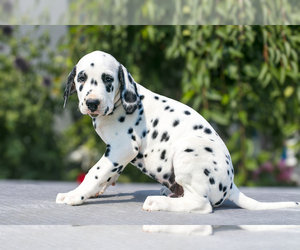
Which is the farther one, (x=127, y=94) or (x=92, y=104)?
(x=127, y=94)

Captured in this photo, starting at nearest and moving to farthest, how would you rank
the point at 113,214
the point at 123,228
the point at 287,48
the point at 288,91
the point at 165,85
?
the point at 123,228 < the point at 113,214 < the point at 287,48 < the point at 288,91 < the point at 165,85

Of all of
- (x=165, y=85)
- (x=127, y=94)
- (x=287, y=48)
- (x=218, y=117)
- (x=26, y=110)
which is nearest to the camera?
(x=127, y=94)

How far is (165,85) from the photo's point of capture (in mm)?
4633

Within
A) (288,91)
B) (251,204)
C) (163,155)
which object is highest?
(288,91)

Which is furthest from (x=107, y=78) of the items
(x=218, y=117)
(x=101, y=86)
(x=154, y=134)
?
(x=218, y=117)

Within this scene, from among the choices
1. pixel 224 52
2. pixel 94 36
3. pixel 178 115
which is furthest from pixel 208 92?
pixel 178 115

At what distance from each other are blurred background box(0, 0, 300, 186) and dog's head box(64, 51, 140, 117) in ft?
4.90

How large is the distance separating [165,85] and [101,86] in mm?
2739

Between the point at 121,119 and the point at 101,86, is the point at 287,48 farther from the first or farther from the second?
the point at 101,86

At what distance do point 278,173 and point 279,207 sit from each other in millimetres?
2846

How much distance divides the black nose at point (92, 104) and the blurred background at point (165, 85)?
1721 mm

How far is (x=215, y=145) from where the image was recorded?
6.55ft

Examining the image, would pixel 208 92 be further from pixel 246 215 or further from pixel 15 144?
pixel 15 144

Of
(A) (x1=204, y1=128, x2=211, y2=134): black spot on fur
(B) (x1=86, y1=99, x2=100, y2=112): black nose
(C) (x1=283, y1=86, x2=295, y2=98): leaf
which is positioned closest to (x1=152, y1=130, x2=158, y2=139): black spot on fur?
(A) (x1=204, y1=128, x2=211, y2=134): black spot on fur
